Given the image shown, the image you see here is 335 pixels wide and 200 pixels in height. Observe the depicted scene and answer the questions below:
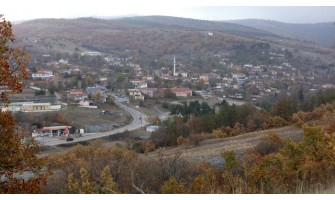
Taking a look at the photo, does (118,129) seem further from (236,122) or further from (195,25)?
(195,25)

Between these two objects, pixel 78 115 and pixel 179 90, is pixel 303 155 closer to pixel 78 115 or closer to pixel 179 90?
pixel 78 115

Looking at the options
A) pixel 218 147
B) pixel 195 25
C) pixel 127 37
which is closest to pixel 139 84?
pixel 218 147

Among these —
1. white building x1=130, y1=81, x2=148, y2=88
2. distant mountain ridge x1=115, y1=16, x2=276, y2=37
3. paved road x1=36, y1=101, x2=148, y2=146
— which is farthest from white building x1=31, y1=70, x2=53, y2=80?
distant mountain ridge x1=115, y1=16, x2=276, y2=37

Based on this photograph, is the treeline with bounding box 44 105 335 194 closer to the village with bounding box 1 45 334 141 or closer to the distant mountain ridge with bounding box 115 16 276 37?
the village with bounding box 1 45 334 141

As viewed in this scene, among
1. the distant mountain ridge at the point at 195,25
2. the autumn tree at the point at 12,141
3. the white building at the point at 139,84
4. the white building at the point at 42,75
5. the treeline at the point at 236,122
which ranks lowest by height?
the white building at the point at 139,84

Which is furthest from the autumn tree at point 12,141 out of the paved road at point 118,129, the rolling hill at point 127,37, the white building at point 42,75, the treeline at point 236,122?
the rolling hill at point 127,37

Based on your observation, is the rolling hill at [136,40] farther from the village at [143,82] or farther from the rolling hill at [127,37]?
the village at [143,82]

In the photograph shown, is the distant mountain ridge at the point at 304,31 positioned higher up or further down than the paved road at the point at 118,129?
higher up
